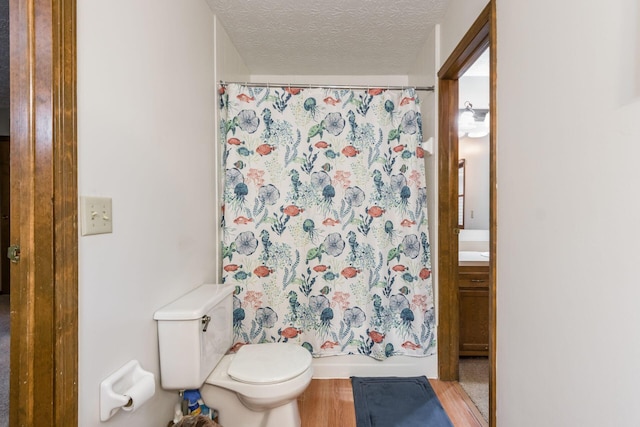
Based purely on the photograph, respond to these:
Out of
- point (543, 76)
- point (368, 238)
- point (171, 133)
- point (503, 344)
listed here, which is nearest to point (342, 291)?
point (368, 238)

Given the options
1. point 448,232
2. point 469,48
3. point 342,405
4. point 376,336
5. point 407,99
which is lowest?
point 342,405

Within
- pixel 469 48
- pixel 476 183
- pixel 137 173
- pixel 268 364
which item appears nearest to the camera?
pixel 137 173

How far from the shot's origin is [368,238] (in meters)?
Result: 2.25

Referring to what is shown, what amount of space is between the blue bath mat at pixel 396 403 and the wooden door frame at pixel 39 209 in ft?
4.90

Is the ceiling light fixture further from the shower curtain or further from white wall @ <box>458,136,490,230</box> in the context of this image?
the shower curtain

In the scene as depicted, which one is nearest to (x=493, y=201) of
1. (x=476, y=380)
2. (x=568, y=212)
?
(x=568, y=212)

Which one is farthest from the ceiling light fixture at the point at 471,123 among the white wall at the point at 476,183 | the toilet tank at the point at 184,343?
the toilet tank at the point at 184,343

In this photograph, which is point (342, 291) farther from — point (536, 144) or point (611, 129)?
point (611, 129)

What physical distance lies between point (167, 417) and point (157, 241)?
0.82 m

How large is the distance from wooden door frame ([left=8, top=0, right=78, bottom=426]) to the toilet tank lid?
498 mm

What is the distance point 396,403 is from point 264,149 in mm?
1731

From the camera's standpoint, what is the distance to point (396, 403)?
2.03m

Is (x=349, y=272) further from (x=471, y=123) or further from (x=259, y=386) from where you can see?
(x=471, y=123)

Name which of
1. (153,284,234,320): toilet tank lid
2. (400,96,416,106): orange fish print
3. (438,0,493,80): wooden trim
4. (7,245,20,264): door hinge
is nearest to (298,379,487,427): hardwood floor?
(153,284,234,320): toilet tank lid
